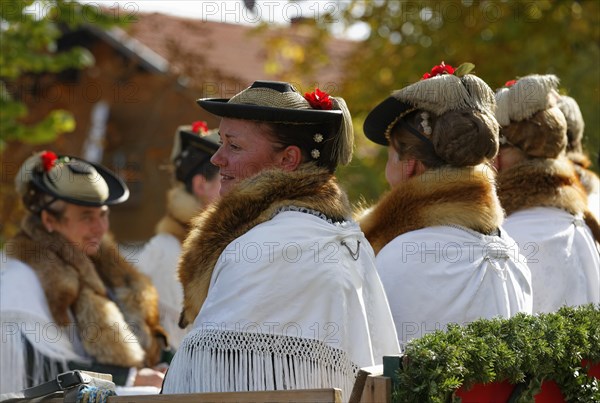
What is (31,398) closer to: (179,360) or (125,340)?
(179,360)

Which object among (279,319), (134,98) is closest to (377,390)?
(279,319)

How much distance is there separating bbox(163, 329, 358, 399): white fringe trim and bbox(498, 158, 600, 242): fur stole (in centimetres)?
187

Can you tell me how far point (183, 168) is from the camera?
647cm

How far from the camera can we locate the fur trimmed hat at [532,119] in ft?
15.0

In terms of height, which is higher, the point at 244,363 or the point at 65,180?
the point at 65,180

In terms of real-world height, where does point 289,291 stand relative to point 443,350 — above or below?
above

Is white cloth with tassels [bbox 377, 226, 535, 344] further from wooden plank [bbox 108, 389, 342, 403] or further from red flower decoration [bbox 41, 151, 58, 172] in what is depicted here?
red flower decoration [bbox 41, 151, 58, 172]

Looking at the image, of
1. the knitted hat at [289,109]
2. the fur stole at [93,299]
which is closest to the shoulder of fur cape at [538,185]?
the knitted hat at [289,109]

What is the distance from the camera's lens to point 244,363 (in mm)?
3031

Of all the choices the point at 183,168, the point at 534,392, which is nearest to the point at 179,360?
the point at 534,392

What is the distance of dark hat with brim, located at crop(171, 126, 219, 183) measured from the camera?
20.7 feet

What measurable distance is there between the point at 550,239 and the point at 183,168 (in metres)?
2.73

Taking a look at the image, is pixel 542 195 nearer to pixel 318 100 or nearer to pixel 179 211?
pixel 318 100

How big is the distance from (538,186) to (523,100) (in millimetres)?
414
